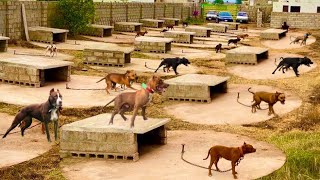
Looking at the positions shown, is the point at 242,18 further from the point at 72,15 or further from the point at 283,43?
the point at 72,15

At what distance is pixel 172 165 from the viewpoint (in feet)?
35.7

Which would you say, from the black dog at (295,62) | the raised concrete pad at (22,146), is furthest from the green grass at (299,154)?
the black dog at (295,62)

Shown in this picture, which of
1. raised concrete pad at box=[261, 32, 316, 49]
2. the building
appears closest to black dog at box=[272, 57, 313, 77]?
raised concrete pad at box=[261, 32, 316, 49]

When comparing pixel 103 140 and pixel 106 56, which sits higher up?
pixel 106 56

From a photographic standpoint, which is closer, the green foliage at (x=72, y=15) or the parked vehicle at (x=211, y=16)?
the green foliage at (x=72, y=15)

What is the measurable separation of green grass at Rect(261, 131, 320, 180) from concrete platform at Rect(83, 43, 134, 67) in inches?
448

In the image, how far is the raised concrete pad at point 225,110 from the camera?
15.2 metres

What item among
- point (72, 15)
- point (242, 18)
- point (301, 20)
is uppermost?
point (72, 15)

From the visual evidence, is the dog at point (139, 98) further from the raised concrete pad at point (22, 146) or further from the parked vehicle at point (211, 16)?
the parked vehicle at point (211, 16)

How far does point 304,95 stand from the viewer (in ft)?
61.1

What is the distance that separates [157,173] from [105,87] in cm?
896

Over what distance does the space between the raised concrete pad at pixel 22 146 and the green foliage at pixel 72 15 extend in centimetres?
2195

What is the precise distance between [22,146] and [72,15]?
23723 mm

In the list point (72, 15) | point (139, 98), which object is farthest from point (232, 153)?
point (72, 15)
